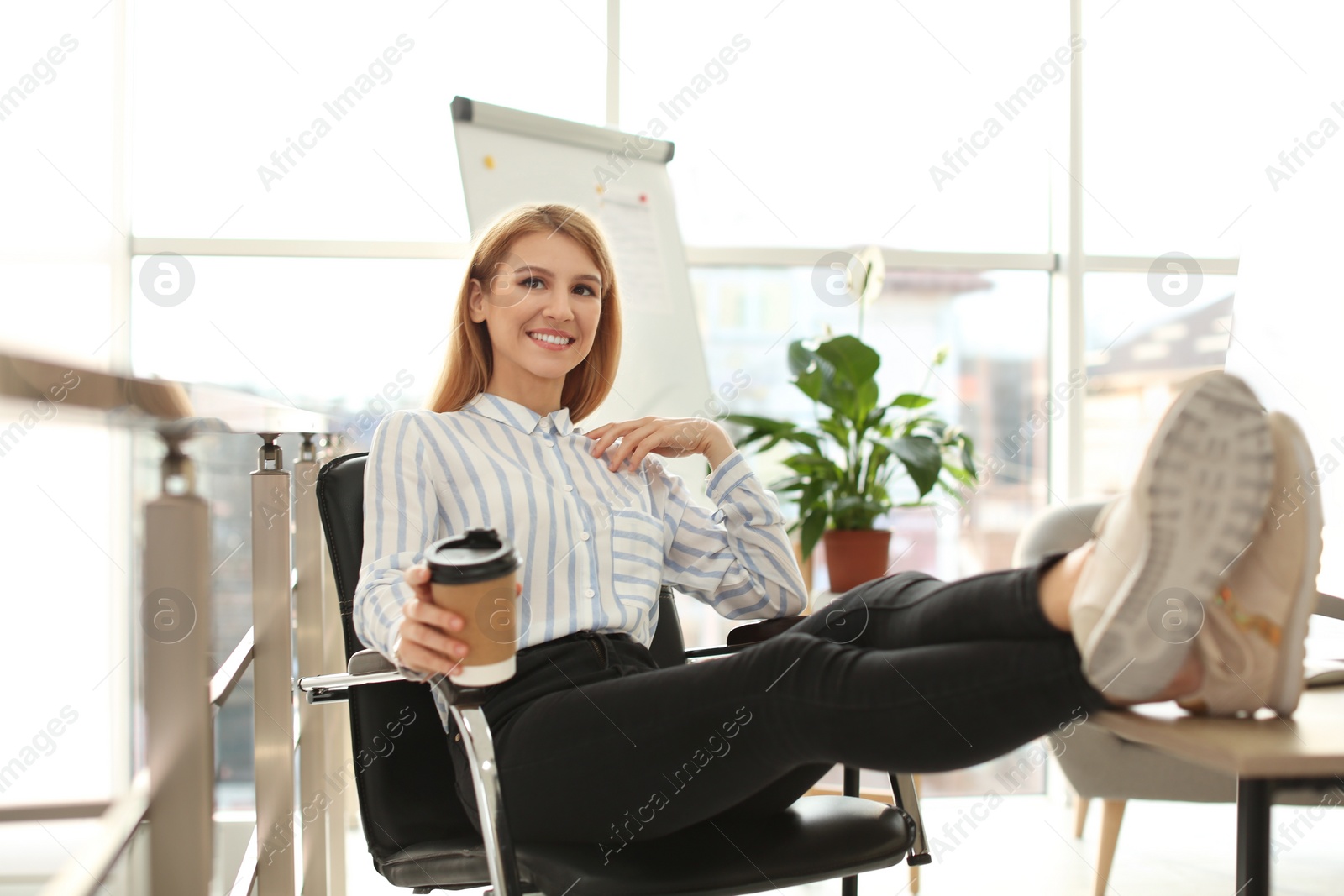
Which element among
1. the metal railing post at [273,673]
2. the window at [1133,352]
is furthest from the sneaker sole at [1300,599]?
the window at [1133,352]

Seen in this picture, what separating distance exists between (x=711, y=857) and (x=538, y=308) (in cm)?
86

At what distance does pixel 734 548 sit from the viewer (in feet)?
5.46

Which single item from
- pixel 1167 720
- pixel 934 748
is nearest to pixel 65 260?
pixel 934 748

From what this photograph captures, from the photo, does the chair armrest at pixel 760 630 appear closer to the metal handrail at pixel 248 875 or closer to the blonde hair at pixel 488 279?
the blonde hair at pixel 488 279

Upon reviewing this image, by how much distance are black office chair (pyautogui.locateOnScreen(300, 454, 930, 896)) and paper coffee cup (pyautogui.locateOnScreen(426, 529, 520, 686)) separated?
0.07 m

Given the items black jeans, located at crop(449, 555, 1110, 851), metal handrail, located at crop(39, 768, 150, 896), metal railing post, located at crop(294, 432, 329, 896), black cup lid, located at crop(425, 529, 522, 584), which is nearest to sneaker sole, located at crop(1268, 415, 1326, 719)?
black jeans, located at crop(449, 555, 1110, 851)

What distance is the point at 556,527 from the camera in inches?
57.4

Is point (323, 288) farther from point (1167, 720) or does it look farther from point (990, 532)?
point (1167, 720)

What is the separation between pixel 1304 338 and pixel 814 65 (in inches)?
76.9

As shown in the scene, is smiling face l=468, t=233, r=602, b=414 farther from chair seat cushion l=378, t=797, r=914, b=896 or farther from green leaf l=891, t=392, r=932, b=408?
green leaf l=891, t=392, r=932, b=408

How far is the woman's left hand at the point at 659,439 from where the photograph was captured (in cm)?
157

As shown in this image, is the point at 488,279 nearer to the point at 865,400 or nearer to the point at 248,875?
the point at 248,875

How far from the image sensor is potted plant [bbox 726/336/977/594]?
2.78 metres

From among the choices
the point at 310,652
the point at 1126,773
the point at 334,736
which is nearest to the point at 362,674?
the point at 310,652
